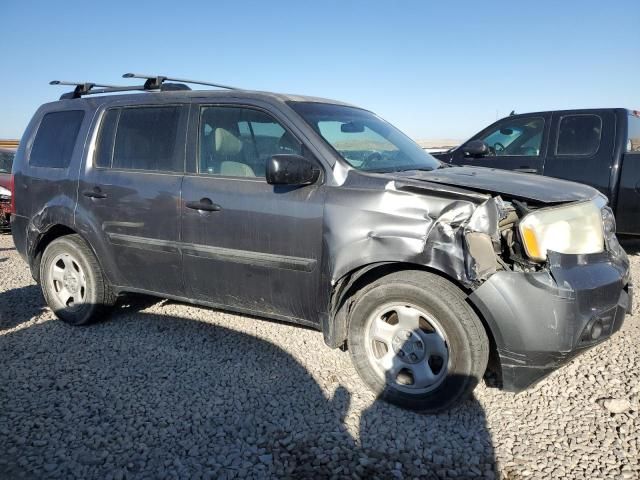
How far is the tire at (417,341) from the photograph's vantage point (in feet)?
9.00

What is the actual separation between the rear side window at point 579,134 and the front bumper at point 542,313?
13.0 feet

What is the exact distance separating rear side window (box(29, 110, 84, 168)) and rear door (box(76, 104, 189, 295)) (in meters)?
0.34

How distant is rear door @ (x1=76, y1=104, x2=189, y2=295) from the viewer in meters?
3.71

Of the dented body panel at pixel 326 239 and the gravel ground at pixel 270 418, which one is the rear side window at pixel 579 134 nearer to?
the gravel ground at pixel 270 418

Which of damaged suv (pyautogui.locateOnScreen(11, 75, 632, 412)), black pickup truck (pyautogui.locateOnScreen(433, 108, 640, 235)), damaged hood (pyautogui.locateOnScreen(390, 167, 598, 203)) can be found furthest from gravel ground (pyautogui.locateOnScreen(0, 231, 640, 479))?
black pickup truck (pyautogui.locateOnScreen(433, 108, 640, 235))

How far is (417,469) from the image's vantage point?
8.03ft

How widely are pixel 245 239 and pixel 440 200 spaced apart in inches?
52.8

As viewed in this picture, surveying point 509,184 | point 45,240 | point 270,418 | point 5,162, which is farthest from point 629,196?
point 5,162

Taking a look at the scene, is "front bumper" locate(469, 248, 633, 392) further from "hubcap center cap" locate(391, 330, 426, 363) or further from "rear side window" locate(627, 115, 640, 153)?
"rear side window" locate(627, 115, 640, 153)

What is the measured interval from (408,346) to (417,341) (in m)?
0.07

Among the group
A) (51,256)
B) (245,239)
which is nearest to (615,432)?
(245,239)

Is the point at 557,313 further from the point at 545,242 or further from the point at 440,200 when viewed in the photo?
the point at 440,200

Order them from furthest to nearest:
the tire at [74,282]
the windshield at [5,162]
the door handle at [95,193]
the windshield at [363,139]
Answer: the windshield at [5,162] → the tire at [74,282] → the door handle at [95,193] → the windshield at [363,139]

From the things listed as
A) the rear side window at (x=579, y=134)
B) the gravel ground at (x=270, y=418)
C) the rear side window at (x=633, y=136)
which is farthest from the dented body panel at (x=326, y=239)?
the rear side window at (x=633, y=136)
